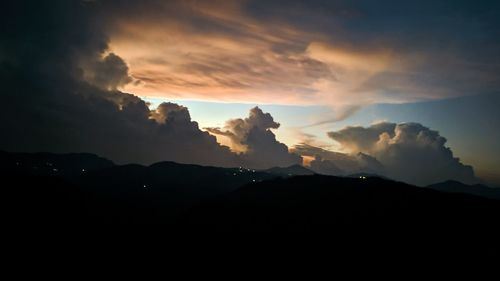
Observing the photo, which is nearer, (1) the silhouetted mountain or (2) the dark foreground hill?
(1) the silhouetted mountain

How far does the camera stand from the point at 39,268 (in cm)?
8300

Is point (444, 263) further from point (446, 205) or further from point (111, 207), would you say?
point (111, 207)

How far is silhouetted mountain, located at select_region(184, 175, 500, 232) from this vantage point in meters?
92.2

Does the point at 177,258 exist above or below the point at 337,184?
below

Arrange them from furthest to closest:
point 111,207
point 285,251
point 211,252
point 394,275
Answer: point 111,207, point 211,252, point 285,251, point 394,275

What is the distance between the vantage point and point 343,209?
108812mm

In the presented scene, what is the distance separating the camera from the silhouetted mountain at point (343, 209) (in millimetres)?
92188

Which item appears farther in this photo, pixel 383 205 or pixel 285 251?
pixel 383 205

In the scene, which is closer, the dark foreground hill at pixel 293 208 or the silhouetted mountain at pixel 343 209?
the silhouetted mountain at pixel 343 209

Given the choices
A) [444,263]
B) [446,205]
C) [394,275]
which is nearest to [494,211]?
[446,205]

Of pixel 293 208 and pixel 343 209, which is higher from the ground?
pixel 343 209

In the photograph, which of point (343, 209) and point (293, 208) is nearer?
point (343, 209)

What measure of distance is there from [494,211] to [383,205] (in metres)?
33.3

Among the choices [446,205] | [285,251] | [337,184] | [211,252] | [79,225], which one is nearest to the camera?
[285,251]
